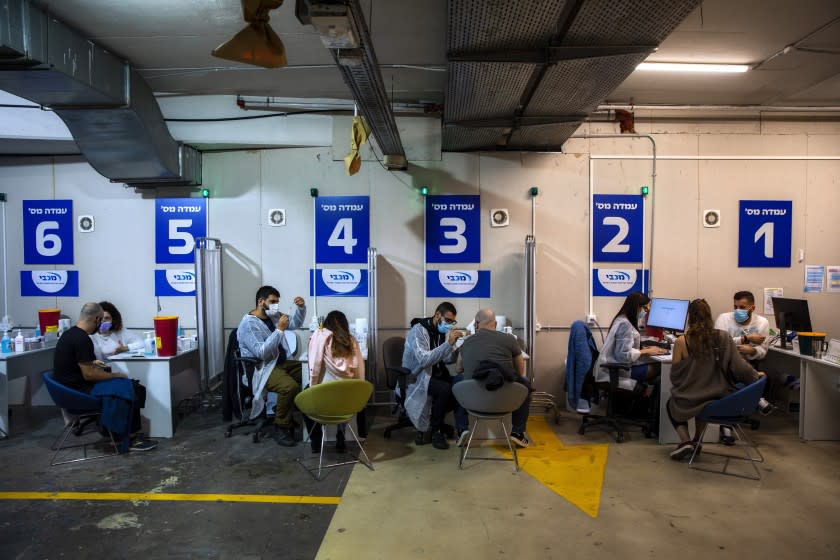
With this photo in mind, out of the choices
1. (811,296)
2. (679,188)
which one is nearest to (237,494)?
(679,188)

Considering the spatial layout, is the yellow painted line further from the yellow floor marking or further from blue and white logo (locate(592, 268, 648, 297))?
blue and white logo (locate(592, 268, 648, 297))

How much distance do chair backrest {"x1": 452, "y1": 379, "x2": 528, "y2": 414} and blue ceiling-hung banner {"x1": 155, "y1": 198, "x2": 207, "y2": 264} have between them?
3788 mm

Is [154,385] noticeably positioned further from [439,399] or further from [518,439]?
[518,439]

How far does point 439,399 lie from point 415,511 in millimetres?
1280

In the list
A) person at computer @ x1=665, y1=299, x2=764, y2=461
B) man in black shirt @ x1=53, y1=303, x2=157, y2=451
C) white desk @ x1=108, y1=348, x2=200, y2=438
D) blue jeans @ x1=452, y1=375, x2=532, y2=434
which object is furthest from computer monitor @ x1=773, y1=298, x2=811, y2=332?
man in black shirt @ x1=53, y1=303, x2=157, y2=451

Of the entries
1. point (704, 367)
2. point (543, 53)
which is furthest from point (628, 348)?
point (543, 53)

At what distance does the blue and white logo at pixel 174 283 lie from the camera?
5.73 metres

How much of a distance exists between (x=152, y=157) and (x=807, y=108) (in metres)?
7.24

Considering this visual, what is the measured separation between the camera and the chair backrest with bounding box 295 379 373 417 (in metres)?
3.51

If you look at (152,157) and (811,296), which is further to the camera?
(811,296)

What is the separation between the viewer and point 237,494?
3418 millimetres

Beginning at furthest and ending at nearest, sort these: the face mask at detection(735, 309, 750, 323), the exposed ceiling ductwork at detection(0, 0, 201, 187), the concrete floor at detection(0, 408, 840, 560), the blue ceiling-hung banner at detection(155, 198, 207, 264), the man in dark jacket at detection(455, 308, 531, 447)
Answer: the blue ceiling-hung banner at detection(155, 198, 207, 264) → the face mask at detection(735, 309, 750, 323) → the man in dark jacket at detection(455, 308, 531, 447) → the exposed ceiling ductwork at detection(0, 0, 201, 187) → the concrete floor at detection(0, 408, 840, 560)

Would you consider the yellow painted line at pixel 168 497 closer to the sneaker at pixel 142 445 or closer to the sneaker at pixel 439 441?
the sneaker at pixel 142 445

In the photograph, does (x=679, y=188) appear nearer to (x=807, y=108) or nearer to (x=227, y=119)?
(x=807, y=108)
